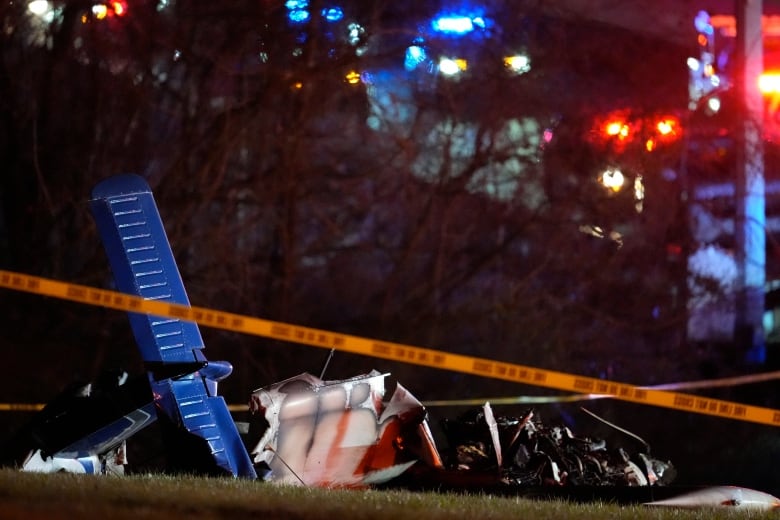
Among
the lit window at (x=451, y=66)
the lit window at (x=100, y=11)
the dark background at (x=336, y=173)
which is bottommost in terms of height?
the dark background at (x=336, y=173)

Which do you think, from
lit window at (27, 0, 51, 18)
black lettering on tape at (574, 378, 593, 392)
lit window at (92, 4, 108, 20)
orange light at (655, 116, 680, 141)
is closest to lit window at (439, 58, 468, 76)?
orange light at (655, 116, 680, 141)

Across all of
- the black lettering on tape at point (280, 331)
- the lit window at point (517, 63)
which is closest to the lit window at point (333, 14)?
the lit window at point (517, 63)

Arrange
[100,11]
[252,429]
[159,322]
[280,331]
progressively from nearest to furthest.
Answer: [159,322] → [252,429] → [280,331] → [100,11]

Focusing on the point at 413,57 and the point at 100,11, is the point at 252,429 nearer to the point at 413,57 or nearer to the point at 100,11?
the point at 413,57

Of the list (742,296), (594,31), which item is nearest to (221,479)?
(594,31)

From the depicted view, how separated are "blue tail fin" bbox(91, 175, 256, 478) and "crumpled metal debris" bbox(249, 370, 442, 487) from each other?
27 cm

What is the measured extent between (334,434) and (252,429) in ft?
1.77

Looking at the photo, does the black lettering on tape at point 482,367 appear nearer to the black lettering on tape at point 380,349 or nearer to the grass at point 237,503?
the black lettering on tape at point 380,349

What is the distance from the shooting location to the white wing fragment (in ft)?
24.4

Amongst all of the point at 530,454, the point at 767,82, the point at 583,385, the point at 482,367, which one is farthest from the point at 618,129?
the point at 530,454

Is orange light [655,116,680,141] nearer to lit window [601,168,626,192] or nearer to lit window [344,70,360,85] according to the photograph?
lit window [601,168,626,192]

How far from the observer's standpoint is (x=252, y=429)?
25.3ft

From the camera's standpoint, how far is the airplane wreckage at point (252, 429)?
287 inches

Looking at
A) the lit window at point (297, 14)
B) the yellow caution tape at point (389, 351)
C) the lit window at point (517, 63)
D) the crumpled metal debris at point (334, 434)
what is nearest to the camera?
the crumpled metal debris at point (334, 434)
